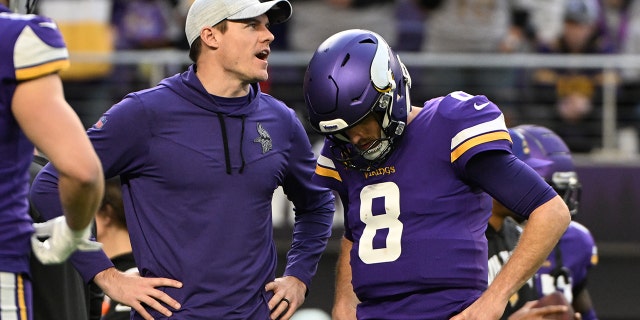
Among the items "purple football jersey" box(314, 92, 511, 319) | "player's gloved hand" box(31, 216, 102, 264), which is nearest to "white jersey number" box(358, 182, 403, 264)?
"purple football jersey" box(314, 92, 511, 319)

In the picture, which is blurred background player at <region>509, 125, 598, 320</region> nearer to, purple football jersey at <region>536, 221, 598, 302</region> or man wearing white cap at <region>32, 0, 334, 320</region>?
purple football jersey at <region>536, 221, 598, 302</region>

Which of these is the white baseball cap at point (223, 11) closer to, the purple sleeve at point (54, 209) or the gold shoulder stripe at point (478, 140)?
the purple sleeve at point (54, 209)

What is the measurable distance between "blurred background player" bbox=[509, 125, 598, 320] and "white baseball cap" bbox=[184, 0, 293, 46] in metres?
1.57

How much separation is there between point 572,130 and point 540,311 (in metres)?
5.87

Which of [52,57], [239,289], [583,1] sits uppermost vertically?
[52,57]

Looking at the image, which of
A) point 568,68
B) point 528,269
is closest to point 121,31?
point 568,68

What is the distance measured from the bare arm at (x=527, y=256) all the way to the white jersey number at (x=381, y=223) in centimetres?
38

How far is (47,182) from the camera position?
4844 mm

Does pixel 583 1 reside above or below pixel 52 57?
below

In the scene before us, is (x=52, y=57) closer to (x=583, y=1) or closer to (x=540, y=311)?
(x=540, y=311)

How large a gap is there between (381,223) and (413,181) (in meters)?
0.19

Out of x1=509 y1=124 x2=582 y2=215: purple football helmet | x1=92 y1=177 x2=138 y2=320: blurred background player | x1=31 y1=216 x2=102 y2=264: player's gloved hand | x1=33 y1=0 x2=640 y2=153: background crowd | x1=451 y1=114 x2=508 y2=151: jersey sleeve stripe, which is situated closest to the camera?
x1=31 y1=216 x2=102 y2=264: player's gloved hand

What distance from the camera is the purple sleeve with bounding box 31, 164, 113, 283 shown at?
477cm

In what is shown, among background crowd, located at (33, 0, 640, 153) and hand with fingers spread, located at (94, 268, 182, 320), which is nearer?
hand with fingers spread, located at (94, 268, 182, 320)
